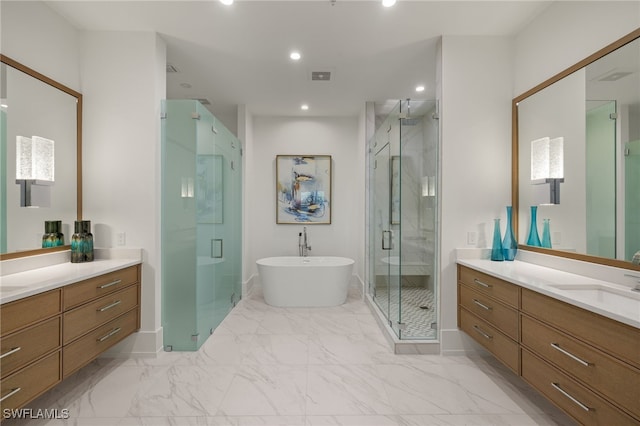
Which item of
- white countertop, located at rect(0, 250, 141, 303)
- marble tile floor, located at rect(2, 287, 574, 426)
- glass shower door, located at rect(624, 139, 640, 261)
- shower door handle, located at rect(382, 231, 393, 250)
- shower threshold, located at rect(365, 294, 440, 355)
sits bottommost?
marble tile floor, located at rect(2, 287, 574, 426)

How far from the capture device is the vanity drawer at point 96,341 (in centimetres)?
188

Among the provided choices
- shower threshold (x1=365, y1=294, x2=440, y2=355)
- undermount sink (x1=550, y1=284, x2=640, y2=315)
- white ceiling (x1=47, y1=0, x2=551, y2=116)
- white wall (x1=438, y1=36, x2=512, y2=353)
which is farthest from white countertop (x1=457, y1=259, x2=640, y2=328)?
white ceiling (x1=47, y1=0, x2=551, y2=116)

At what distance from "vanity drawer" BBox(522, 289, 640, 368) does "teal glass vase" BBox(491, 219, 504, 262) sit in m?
0.77

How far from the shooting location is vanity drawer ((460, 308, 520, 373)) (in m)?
1.96

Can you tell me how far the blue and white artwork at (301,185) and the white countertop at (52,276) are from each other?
2.62 meters

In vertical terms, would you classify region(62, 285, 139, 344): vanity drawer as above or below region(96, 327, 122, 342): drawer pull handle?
above

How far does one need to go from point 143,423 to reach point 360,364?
1527 millimetres

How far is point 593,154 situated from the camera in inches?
77.0

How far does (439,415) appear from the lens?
1852 millimetres

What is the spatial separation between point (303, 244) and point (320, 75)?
8.36 feet

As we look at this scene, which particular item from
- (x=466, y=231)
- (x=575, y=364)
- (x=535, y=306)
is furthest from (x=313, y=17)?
(x=575, y=364)

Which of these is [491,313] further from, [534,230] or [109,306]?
[109,306]

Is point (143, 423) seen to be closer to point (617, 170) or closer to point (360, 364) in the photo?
point (360, 364)

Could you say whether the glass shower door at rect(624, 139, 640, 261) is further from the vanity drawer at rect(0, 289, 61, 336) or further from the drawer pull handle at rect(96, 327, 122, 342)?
the drawer pull handle at rect(96, 327, 122, 342)
